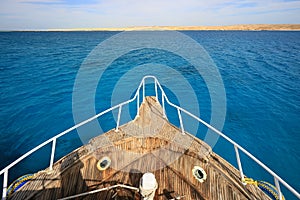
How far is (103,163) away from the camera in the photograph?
387 centimetres

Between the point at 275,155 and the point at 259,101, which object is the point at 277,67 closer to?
the point at 259,101

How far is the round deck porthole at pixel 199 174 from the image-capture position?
3.55 m

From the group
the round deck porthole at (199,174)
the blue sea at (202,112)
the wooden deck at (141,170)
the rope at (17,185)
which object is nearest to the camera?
the rope at (17,185)

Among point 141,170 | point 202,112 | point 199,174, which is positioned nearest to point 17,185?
point 141,170

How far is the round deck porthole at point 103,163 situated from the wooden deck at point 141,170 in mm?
78

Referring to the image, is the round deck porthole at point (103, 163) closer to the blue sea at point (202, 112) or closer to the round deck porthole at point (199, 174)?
the round deck porthole at point (199, 174)

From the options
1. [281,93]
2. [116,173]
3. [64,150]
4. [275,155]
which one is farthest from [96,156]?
[281,93]

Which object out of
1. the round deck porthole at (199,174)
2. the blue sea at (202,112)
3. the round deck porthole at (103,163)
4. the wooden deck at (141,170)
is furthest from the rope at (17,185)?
the blue sea at (202,112)

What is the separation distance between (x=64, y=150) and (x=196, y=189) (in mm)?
7411

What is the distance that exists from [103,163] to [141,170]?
35.9 inches

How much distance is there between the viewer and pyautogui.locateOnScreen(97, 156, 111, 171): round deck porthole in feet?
12.3

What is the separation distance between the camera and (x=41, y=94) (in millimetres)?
14039

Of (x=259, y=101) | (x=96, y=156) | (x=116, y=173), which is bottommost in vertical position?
(x=116, y=173)

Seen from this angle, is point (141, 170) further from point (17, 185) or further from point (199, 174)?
point (17, 185)
